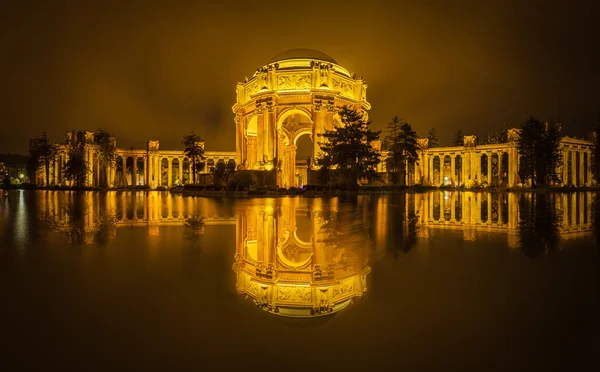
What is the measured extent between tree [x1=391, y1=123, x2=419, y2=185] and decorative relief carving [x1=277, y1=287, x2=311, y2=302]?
129 ft

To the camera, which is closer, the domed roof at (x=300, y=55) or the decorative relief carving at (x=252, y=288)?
the decorative relief carving at (x=252, y=288)

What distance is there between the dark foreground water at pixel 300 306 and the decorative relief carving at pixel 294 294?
1 centimetres

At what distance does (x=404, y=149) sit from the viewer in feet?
136

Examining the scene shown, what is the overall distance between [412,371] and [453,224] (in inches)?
329

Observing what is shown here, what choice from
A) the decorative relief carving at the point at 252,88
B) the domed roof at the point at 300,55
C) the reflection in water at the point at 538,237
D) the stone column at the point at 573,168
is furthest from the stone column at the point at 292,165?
the stone column at the point at 573,168

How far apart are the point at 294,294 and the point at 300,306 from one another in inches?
11.6

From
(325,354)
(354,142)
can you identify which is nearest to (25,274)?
(325,354)

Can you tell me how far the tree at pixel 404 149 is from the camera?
41.0 metres

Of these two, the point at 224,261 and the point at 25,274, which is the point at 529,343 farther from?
the point at 25,274

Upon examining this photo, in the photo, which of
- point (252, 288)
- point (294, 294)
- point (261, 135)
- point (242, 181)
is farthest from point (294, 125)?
point (294, 294)

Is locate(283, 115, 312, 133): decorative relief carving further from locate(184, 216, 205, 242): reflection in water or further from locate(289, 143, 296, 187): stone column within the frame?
locate(184, 216, 205, 242): reflection in water

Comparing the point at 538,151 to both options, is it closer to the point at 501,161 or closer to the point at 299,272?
the point at 501,161

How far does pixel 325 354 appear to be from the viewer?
2432 mm

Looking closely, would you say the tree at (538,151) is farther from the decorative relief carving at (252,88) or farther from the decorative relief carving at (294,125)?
the decorative relief carving at (252,88)
